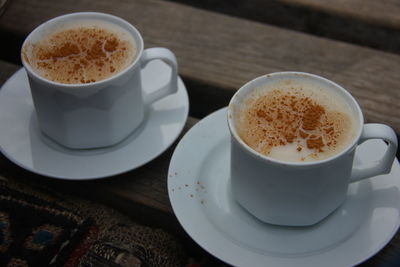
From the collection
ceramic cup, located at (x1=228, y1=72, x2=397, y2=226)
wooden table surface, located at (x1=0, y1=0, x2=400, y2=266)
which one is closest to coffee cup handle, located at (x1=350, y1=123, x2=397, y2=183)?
ceramic cup, located at (x1=228, y1=72, x2=397, y2=226)

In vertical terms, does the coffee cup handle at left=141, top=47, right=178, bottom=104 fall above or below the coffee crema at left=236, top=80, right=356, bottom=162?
below

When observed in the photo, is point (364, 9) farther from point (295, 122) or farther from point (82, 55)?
point (82, 55)

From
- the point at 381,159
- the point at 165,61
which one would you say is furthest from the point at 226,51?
the point at 381,159

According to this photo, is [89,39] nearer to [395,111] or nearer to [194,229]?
[194,229]

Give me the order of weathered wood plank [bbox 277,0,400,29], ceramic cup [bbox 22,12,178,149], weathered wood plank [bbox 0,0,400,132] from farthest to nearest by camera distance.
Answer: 1. weathered wood plank [bbox 277,0,400,29]
2. weathered wood plank [bbox 0,0,400,132]
3. ceramic cup [bbox 22,12,178,149]

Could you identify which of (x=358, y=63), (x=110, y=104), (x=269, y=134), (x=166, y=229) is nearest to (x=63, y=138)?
(x=110, y=104)

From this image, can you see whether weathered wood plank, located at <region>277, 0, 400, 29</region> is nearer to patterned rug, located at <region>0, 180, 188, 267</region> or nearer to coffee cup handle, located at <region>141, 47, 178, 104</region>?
coffee cup handle, located at <region>141, 47, 178, 104</region>
